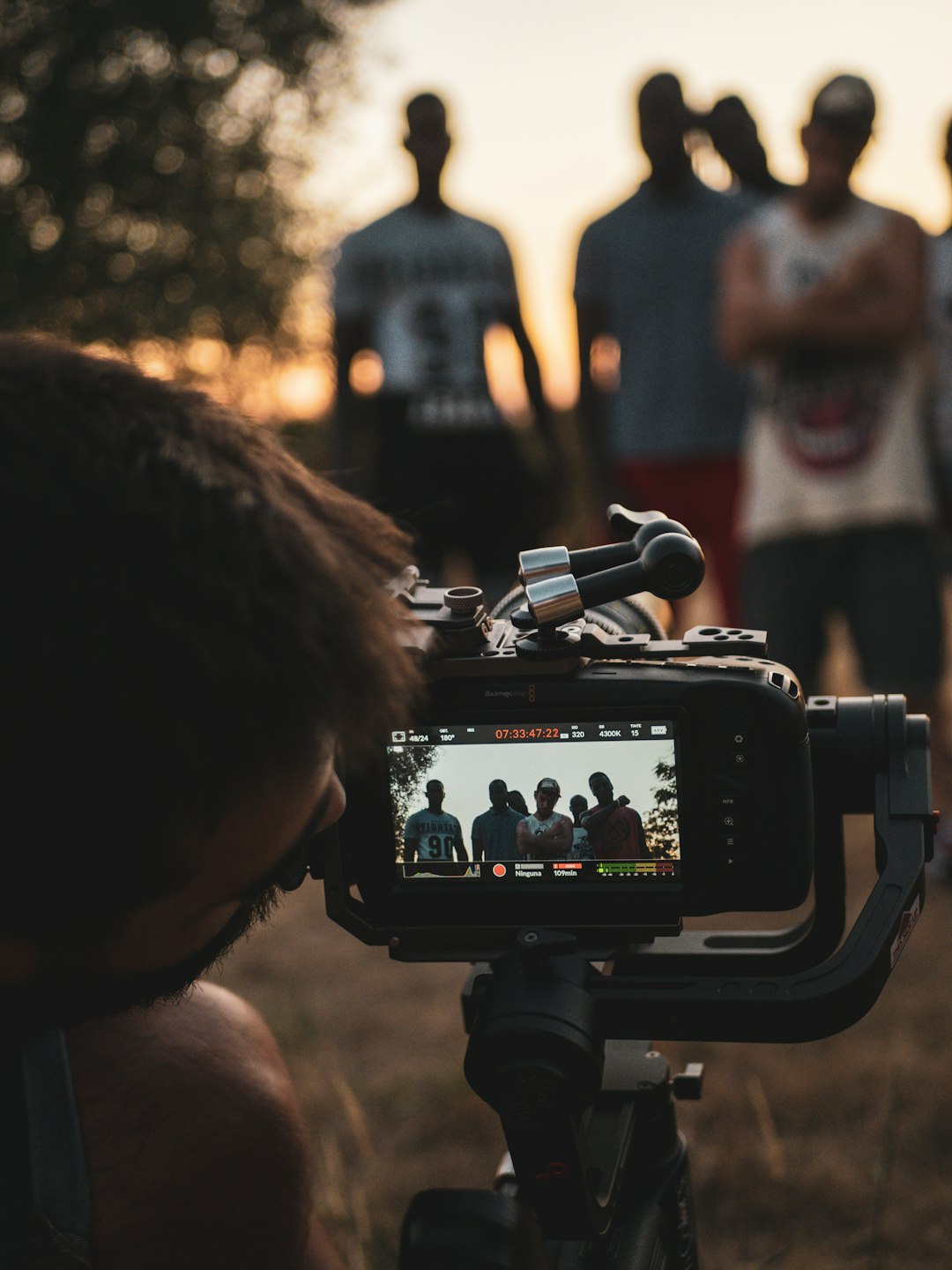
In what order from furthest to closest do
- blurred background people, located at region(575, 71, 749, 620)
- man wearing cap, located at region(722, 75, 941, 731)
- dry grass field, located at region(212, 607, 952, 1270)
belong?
blurred background people, located at region(575, 71, 749, 620) → man wearing cap, located at region(722, 75, 941, 731) → dry grass field, located at region(212, 607, 952, 1270)

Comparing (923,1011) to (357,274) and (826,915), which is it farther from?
(357,274)

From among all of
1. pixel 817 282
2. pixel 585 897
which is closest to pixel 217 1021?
pixel 585 897

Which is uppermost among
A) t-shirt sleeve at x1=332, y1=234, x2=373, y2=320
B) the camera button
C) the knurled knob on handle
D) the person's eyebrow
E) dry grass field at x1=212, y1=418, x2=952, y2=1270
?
t-shirt sleeve at x1=332, y1=234, x2=373, y2=320

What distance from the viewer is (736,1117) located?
8.64ft

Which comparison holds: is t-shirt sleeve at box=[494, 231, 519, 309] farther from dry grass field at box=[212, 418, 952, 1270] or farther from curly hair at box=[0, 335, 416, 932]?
curly hair at box=[0, 335, 416, 932]

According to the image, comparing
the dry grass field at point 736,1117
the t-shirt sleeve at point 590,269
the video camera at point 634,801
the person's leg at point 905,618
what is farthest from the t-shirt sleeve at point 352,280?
the video camera at point 634,801

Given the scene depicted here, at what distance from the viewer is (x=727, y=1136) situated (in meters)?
2.59

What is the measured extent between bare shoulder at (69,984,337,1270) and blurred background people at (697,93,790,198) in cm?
358

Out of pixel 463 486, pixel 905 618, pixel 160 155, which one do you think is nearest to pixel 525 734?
pixel 905 618

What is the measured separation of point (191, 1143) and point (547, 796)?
1.62 ft

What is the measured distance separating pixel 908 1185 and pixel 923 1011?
0.67 meters

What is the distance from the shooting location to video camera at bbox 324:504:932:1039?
117cm

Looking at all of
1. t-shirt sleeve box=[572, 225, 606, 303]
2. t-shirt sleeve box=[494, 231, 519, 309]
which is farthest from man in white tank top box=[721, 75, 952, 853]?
t-shirt sleeve box=[494, 231, 519, 309]

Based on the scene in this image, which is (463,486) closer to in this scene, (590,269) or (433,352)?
(433,352)
